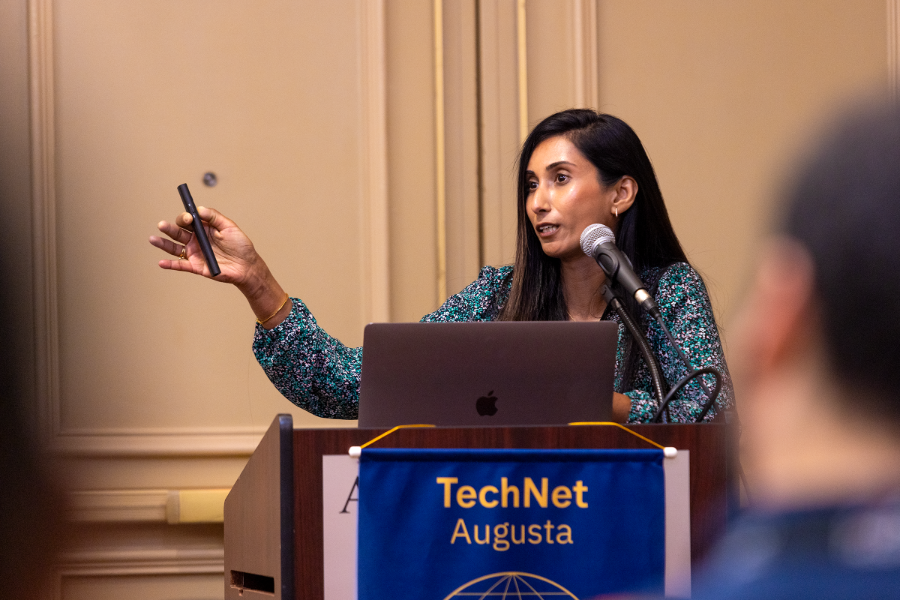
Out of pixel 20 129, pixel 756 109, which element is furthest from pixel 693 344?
pixel 20 129

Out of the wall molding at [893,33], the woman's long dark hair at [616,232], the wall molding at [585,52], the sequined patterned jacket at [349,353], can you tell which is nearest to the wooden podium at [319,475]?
the sequined patterned jacket at [349,353]

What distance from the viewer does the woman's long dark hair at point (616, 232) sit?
7.02ft

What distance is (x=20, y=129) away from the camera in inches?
99.6

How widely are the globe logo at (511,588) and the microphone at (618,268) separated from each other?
466 millimetres

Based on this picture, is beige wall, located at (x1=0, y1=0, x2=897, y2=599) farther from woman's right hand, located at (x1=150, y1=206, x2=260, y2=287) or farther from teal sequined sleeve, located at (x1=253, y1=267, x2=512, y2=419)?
woman's right hand, located at (x1=150, y1=206, x2=260, y2=287)

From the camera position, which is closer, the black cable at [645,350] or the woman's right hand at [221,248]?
the black cable at [645,350]

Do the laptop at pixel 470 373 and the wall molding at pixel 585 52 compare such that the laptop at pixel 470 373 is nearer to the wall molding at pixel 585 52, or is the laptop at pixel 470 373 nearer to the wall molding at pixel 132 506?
the wall molding at pixel 132 506

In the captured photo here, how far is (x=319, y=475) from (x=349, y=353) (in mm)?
788

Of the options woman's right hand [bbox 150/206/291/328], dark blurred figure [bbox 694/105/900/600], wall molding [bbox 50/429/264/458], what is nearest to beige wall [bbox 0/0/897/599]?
wall molding [bbox 50/429/264/458]

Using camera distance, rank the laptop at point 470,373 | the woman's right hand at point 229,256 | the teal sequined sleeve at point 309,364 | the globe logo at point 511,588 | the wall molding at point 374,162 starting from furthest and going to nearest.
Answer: the wall molding at point 374,162 → the teal sequined sleeve at point 309,364 → the woman's right hand at point 229,256 → the laptop at point 470,373 → the globe logo at point 511,588

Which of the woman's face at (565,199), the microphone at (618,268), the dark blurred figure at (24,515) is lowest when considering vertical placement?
the dark blurred figure at (24,515)

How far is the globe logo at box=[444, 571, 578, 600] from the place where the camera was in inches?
46.2

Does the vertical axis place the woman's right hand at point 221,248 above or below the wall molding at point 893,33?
below

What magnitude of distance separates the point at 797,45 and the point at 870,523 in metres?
2.97
